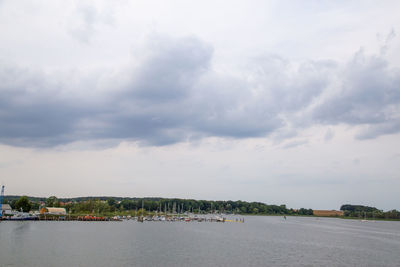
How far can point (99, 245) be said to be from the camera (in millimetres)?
63938

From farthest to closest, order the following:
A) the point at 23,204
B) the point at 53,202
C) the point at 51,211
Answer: the point at 53,202 < the point at 23,204 < the point at 51,211

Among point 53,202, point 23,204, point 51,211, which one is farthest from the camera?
point 53,202

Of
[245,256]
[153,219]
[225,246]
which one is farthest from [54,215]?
[245,256]

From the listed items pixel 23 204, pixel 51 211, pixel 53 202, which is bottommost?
pixel 51 211

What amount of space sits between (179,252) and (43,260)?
867 inches

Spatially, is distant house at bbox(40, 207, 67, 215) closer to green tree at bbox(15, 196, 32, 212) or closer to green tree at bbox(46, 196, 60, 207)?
green tree at bbox(15, 196, 32, 212)

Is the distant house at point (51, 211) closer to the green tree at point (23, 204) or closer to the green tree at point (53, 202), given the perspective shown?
the green tree at point (23, 204)

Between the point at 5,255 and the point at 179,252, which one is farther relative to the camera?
the point at 179,252

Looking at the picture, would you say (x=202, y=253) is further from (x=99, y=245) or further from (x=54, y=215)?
(x=54, y=215)

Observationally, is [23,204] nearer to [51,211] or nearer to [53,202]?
[51,211]

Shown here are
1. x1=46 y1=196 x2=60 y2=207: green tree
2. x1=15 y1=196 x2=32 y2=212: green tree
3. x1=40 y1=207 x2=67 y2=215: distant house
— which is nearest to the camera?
x1=40 y1=207 x2=67 y2=215: distant house

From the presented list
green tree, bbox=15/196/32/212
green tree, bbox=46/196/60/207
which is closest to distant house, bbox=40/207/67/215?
green tree, bbox=15/196/32/212

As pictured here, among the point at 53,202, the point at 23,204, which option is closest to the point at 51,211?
the point at 23,204

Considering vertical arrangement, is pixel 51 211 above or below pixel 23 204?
below
